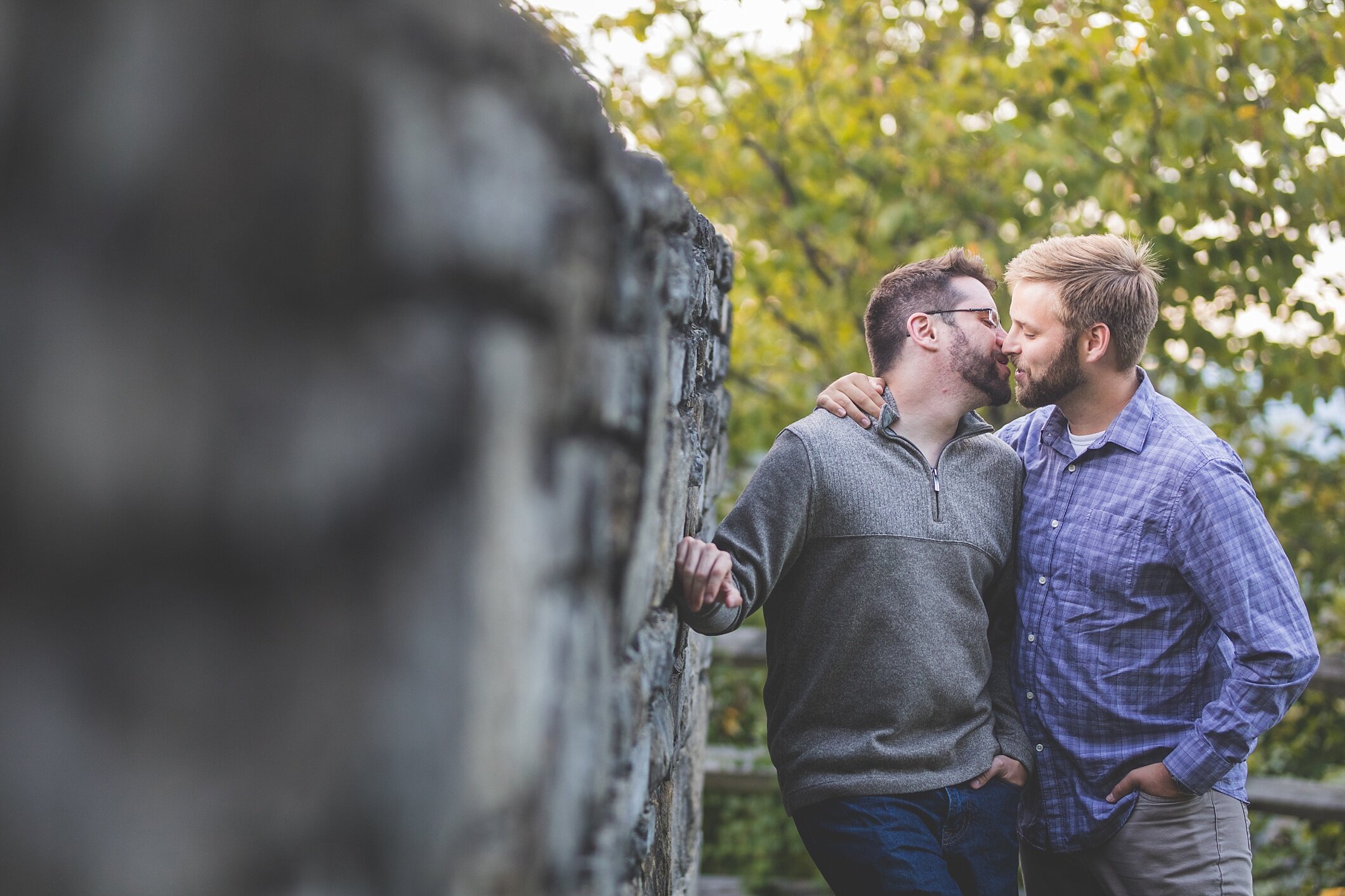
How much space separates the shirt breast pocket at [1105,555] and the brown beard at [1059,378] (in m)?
0.29

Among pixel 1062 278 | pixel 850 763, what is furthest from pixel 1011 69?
pixel 850 763

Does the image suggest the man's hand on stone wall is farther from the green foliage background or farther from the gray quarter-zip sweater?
the green foliage background

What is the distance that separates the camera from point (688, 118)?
17.1ft

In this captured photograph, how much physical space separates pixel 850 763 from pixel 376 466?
172cm

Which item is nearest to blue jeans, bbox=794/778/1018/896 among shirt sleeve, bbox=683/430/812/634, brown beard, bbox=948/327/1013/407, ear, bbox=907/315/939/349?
shirt sleeve, bbox=683/430/812/634

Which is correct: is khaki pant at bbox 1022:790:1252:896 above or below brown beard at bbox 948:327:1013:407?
below

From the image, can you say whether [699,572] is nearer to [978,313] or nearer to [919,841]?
[919,841]

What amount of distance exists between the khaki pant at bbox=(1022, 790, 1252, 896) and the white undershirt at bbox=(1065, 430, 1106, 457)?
0.74m

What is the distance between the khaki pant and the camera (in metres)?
2.28

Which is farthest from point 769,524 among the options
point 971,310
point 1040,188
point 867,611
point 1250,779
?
point 1250,779

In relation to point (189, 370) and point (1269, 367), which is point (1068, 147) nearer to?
point (1269, 367)

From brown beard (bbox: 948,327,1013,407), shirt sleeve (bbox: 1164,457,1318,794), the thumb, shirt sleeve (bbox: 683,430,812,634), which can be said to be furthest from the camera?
brown beard (bbox: 948,327,1013,407)

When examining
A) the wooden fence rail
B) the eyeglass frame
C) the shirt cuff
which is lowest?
the wooden fence rail

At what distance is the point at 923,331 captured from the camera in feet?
7.99
